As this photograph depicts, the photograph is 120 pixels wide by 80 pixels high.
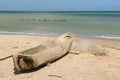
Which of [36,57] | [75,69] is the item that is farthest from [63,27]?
[36,57]

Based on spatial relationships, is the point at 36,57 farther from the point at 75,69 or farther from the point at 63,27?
the point at 63,27

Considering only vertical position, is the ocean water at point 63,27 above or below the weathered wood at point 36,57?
below

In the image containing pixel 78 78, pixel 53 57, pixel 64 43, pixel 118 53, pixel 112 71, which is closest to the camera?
pixel 78 78

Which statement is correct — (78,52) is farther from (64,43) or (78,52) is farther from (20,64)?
(20,64)

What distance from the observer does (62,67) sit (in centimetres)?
786

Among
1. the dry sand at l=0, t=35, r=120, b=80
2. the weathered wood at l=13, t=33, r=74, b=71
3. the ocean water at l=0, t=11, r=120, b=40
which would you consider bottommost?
the ocean water at l=0, t=11, r=120, b=40

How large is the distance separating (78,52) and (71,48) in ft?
2.09

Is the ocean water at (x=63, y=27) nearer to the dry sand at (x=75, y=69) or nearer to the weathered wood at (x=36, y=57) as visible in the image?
the dry sand at (x=75, y=69)

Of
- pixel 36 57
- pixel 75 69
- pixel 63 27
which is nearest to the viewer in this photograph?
pixel 36 57

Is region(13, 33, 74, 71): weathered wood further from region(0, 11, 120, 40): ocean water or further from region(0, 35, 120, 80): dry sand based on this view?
region(0, 11, 120, 40): ocean water

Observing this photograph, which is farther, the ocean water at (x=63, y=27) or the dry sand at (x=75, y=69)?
the ocean water at (x=63, y=27)

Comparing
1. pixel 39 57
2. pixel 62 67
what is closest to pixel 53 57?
pixel 62 67

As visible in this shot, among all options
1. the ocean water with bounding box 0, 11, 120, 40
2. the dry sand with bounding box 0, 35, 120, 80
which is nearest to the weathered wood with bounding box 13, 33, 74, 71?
the dry sand with bounding box 0, 35, 120, 80

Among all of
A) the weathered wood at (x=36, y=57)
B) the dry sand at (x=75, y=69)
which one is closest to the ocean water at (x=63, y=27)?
the dry sand at (x=75, y=69)
